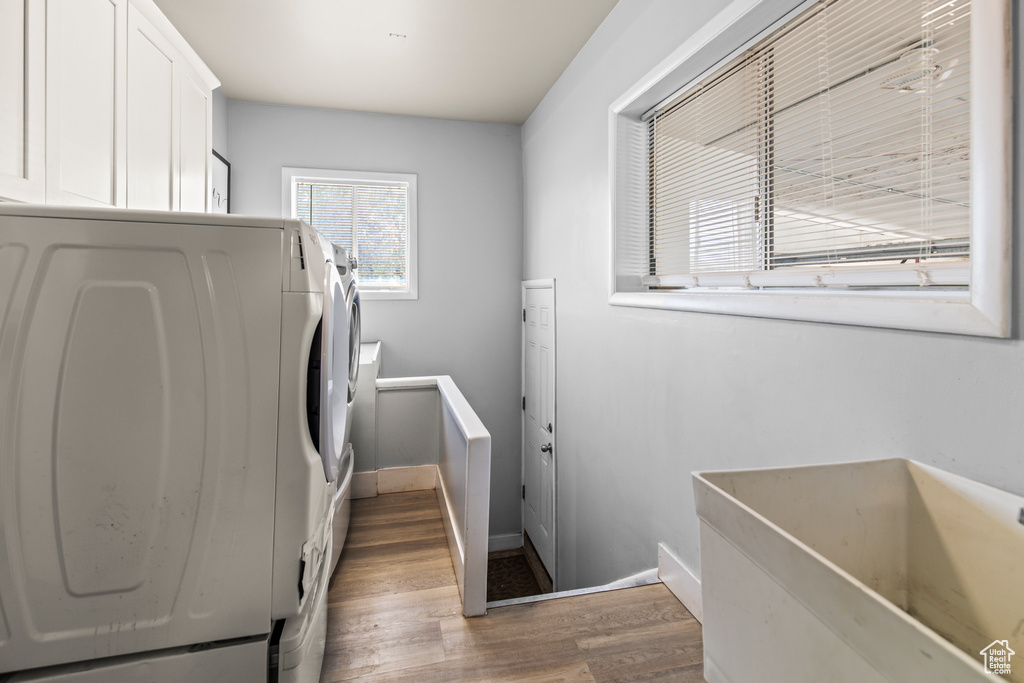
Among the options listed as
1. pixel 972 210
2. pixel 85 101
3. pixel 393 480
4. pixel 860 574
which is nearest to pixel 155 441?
pixel 85 101

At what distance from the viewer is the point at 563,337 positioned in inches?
117

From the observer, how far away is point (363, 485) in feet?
8.95

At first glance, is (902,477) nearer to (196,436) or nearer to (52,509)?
(196,436)

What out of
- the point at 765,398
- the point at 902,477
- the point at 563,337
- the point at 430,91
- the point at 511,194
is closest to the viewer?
the point at 902,477

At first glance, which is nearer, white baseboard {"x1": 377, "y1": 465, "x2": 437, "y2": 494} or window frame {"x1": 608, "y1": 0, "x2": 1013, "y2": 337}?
window frame {"x1": 608, "y1": 0, "x2": 1013, "y2": 337}

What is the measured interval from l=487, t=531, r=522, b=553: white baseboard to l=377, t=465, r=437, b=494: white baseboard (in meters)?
1.19

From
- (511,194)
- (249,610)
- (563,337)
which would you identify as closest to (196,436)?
(249,610)

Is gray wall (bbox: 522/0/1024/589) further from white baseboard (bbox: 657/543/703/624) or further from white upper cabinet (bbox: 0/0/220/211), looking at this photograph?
white upper cabinet (bbox: 0/0/220/211)

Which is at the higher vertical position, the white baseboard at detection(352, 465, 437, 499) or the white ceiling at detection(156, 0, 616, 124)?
the white ceiling at detection(156, 0, 616, 124)

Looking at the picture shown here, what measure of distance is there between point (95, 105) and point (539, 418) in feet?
9.02

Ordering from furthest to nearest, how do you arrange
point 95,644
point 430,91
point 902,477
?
point 430,91 → point 95,644 → point 902,477

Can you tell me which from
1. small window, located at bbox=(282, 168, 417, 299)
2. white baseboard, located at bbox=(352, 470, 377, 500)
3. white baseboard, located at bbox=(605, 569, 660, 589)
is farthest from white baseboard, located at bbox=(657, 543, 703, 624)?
small window, located at bbox=(282, 168, 417, 299)

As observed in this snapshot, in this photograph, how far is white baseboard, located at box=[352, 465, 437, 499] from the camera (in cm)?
272

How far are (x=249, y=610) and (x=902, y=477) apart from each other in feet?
4.64
